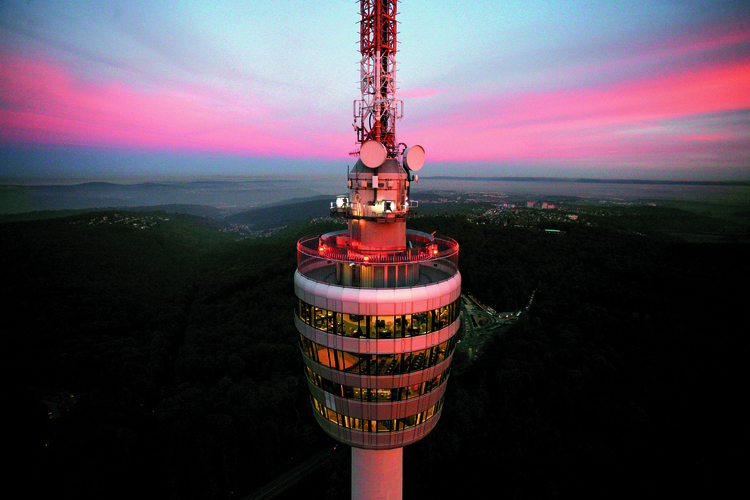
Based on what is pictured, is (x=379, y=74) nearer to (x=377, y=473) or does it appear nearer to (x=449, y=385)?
(x=377, y=473)

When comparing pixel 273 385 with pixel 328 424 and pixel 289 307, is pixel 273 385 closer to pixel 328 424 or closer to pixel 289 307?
pixel 289 307

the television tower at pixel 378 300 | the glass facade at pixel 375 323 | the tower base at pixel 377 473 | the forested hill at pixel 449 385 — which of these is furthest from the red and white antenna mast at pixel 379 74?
the forested hill at pixel 449 385

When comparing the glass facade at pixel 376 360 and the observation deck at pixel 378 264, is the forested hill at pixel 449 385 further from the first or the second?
the observation deck at pixel 378 264

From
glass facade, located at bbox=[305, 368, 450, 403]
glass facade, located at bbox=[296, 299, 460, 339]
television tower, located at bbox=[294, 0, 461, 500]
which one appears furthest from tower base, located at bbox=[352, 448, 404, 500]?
glass facade, located at bbox=[296, 299, 460, 339]

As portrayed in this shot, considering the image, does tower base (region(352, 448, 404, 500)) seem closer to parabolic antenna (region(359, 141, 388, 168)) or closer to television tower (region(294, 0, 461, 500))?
television tower (region(294, 0, 461, 500))

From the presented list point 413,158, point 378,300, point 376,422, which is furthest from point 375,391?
point 413,158
